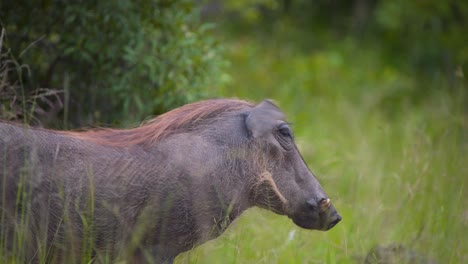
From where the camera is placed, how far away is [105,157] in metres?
3.33

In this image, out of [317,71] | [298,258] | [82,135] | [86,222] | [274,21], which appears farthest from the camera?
[274,21]

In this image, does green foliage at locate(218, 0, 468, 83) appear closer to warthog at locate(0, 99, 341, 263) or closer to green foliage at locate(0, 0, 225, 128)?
green foliage at locate(0, 0, 225, 128)

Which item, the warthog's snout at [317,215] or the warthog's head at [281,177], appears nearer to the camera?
the warthog's head at [281,177]

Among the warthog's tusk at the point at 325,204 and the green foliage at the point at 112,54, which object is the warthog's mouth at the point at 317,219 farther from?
the green foliage at the point at 112,54

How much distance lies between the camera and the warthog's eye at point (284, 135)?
11.8 feet

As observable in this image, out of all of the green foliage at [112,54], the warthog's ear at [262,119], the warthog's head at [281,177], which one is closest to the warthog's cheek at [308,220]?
the warthog's head at [281,177]

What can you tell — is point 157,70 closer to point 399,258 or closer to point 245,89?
point 399,258

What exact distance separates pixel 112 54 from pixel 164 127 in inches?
65.6

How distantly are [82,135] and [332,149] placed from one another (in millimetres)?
4052

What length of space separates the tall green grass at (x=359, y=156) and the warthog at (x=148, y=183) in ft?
1.07

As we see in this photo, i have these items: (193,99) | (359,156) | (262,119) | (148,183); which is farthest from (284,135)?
(359,156)

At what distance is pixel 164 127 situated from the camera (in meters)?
3.47

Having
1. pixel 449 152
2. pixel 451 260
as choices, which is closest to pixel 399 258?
pixel 451 260

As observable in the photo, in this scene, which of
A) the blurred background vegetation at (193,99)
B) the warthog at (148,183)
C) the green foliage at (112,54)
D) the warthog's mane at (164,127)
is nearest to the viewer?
the warthog at (148,183)
